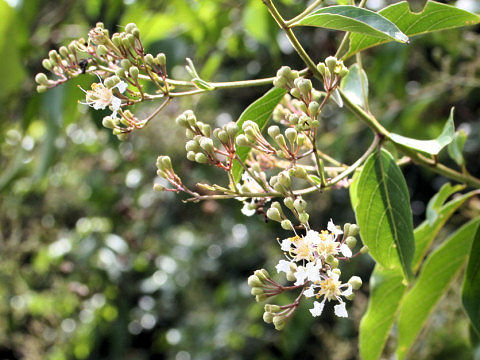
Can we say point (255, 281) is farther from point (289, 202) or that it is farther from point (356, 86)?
point (356, 86)

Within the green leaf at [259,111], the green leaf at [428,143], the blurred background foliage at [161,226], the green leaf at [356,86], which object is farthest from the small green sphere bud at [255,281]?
the blurred background foliage at [161,226]

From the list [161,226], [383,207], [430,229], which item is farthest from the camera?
[161,226]

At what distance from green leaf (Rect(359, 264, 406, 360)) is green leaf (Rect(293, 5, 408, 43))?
25.0 inches

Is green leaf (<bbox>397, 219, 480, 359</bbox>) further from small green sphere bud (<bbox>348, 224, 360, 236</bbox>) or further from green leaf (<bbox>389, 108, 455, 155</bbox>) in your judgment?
small green sphere bud (<bbox>348, 224, 360, 236</bbox>)

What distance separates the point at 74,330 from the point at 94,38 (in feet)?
11.1

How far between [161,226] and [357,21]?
10.5 ft

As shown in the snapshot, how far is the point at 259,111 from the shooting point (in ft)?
3.14

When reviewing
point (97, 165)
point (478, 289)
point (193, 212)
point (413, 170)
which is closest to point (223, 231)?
point (193, 212)

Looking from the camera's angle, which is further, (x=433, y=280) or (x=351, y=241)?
(x=433, y=280)

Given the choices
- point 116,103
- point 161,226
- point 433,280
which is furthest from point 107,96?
point 161,226

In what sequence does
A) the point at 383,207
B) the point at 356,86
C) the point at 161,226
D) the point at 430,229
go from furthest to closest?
the point at 161,226
the point at 430,229
the point at 356,86
the point at 383,207

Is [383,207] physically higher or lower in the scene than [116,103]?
lower

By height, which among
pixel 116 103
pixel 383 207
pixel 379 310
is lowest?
pixel 379 310

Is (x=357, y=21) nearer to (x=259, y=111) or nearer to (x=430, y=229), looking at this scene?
(x=259, y=111)
